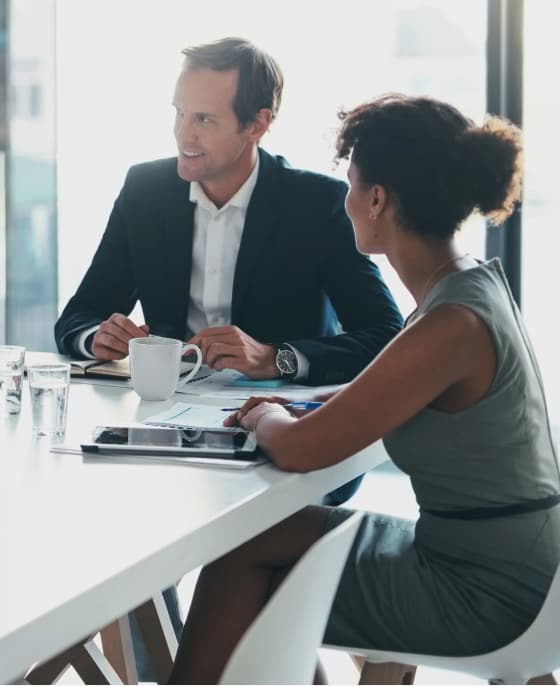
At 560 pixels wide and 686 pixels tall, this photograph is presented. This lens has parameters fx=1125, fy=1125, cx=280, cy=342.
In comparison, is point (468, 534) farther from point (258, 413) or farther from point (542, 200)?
point (542, 200)

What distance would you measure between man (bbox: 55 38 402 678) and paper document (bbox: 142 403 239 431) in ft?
1.97

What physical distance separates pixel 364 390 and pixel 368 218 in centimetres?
39

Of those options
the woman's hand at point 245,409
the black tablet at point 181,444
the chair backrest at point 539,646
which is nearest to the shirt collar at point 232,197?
the woman's hand at point 245,409

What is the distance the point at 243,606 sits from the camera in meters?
1.58

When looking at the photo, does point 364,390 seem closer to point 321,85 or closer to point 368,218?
point 368,218

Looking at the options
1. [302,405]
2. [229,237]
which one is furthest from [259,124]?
[302,405]

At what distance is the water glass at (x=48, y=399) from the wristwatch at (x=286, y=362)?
1.69 feet

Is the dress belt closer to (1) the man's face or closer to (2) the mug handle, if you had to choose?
(2) the mug handle

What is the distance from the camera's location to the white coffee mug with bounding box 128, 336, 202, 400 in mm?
1949

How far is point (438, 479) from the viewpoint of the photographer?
1623 mm

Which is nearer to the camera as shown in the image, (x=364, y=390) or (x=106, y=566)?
(x=106, y=566)

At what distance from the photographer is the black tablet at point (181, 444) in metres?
1.57

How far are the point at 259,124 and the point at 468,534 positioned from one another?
1.33 meters

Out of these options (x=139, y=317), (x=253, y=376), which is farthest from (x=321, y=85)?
(x=253, y=376)
